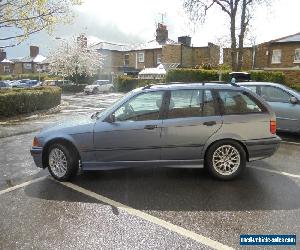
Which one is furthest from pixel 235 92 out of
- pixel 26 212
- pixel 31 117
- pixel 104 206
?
pixel 31 117

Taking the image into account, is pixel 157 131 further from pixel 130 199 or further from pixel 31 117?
pixel 31 117

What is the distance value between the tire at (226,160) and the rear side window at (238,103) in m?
0.56

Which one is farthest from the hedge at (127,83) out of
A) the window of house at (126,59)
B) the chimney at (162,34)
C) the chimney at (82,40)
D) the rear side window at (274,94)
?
the rear side window at (274,94)

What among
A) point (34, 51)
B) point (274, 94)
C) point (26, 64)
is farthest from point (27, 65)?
point (274, 94)

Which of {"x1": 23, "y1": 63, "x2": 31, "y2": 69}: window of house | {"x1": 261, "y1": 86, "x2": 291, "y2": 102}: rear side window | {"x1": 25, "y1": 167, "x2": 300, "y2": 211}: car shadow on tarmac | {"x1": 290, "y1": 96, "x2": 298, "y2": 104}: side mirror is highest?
{"x1": 23, "y1": 63, "x2": 31, "y2": 69}: window of house

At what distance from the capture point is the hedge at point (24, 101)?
46.8 ft

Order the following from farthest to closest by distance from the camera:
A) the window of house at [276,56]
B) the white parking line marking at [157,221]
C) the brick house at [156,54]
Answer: the brick house at [156,54] < the window of house at [276,56] < the white parking line marking at [157,221]

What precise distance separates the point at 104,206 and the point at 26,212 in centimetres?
105

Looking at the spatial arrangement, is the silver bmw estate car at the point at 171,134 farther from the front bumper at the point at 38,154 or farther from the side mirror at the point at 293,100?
the side mirror at the point at 293,100

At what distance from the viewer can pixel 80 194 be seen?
203 inches

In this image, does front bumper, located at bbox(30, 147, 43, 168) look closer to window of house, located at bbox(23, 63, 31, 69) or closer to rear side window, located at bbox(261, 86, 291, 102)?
rear side window, located at bbox(261, 86, 291, 102)

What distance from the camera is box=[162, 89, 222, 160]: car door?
18.1 ft

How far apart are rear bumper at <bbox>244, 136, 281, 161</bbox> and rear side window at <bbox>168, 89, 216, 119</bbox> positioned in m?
0.84

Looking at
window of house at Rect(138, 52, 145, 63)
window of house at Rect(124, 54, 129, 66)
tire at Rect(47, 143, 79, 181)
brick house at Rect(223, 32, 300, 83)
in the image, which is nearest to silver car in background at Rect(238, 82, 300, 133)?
tire at Rect(47, 143, 79, 181)
